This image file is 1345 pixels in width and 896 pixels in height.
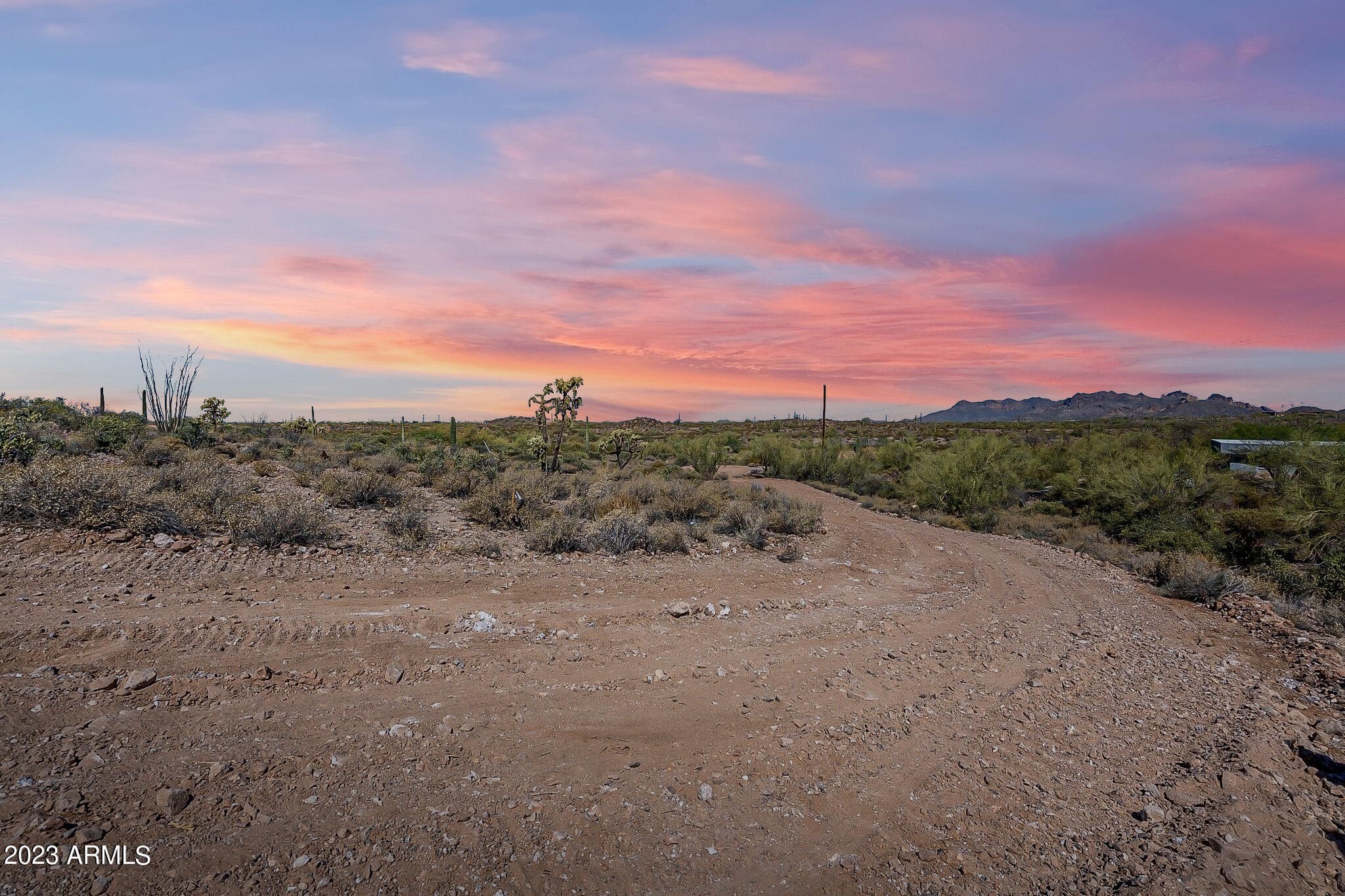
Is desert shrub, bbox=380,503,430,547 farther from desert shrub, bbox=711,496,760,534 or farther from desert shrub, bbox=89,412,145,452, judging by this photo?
desert shrub, bbox=89,412,145,452

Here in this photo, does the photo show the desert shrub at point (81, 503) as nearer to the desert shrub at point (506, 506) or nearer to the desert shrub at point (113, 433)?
the desert shrub at point (506, 506)

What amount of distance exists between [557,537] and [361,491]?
213 inches

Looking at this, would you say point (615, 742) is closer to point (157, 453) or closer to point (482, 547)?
point (482, 547)

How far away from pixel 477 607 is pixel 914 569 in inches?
307

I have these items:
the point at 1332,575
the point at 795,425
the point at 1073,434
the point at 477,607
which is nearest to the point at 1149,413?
the point at 795,425

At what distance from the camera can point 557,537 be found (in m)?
10.5

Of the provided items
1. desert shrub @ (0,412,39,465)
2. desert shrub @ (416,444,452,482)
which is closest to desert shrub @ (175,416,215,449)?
desert shrub @ (0,412,39,465)

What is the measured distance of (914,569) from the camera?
11.4 m

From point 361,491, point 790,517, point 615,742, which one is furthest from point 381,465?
point 615,742

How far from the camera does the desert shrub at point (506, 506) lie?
12.1 meters

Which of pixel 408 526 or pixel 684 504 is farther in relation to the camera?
pixel 684 504

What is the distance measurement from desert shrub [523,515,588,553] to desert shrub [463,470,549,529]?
1143mm

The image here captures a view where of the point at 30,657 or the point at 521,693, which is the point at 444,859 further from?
the point at 30,657

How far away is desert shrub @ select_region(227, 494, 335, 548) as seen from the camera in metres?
9.19
